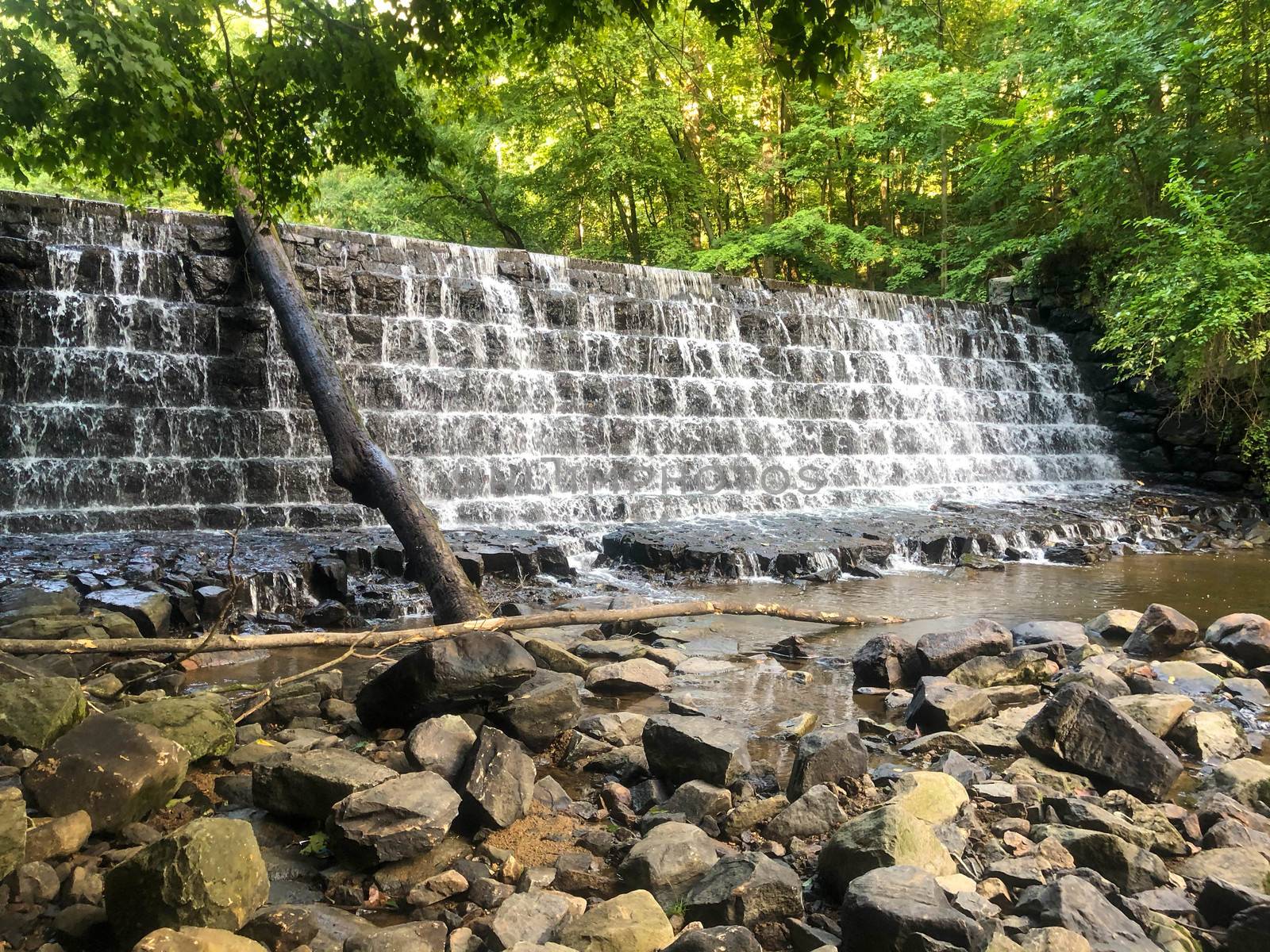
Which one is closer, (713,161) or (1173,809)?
(1173,809)

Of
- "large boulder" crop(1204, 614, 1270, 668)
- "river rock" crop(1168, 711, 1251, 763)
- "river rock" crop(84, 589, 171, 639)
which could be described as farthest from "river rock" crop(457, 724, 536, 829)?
"large boulder" crop(1204, 614, 1270, 668)

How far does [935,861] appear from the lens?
2.67m

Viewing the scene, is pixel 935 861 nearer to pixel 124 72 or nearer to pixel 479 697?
pixel 479 697

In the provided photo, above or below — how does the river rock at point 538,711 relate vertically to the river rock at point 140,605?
below

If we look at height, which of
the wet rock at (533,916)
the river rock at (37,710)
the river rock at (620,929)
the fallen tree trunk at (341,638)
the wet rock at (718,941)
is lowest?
the wet rock at (533,916)

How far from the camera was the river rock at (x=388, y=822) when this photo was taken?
2797 mm

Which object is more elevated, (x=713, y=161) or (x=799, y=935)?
(x=713, y=161)

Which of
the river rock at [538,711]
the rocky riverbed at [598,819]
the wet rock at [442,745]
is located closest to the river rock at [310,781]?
the rocky riverbed at [598,819]

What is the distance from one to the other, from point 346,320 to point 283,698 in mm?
8607

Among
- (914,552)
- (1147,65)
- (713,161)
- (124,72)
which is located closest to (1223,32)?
(1147,65)

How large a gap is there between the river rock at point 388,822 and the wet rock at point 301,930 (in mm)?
266

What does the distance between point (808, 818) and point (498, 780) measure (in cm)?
120

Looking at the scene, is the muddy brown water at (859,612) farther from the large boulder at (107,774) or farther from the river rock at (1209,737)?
the large boulder at (107,774)

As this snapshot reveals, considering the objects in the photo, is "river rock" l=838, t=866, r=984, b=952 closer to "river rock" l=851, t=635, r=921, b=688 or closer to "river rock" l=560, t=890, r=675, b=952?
"river rock" l=560, t=890, r=675, b=952
